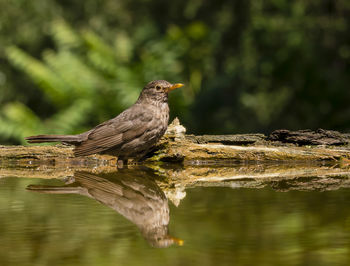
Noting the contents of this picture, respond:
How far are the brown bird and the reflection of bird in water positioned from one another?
1.53 ft

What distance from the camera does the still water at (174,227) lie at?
1.44m

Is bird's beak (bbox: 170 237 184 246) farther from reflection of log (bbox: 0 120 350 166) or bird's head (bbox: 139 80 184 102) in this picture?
bird's head (bbox: 139 80 184 102)

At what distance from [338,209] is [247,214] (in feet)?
1.16

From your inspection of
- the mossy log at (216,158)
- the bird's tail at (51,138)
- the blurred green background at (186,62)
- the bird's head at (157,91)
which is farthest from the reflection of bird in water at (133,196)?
the blurred green background at (186,62)

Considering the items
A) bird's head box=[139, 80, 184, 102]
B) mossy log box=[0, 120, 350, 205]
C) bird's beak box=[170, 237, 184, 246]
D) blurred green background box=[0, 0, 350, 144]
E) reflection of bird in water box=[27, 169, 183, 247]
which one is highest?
blurred green background box=[0, 0, 350, 144]

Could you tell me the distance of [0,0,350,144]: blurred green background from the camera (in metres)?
9.91

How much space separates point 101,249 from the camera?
1502mm

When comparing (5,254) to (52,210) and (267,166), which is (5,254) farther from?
(267,166)

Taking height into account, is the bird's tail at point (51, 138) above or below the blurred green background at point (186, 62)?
below

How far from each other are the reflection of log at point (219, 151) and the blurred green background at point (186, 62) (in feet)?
15.9

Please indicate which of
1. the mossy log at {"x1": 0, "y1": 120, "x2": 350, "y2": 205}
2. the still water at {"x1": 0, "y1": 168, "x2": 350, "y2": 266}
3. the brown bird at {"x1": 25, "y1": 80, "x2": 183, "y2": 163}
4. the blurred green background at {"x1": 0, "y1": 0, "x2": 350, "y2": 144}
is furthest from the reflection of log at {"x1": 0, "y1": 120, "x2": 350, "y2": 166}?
the blurred green background at {"x1": 0, "y1": 0, "x2": 350, "y2": 144}

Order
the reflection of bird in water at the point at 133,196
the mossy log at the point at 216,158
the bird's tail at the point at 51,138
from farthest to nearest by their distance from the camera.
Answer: the bird's tail at the point at 51,138 → the mossy log at the point at 216,158 → the reflection of bird in water at the point at 133,196

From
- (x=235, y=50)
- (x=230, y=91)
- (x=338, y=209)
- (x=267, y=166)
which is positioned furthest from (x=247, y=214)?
(x=235, y=50)

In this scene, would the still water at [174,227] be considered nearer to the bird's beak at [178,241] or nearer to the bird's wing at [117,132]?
the bird's beak at [178,241]
